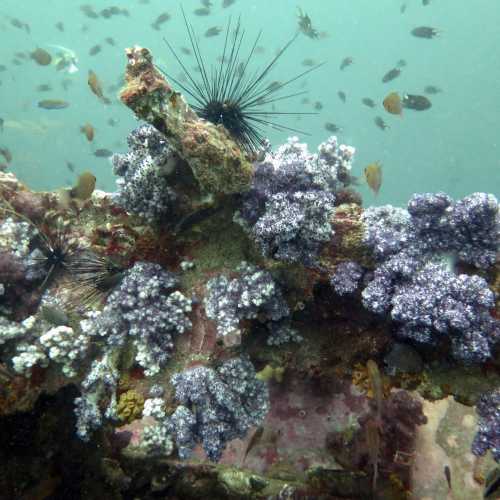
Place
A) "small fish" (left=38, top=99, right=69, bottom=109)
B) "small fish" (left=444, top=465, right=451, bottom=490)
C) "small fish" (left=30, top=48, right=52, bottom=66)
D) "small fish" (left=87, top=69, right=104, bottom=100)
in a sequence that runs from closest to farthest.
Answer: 1. "small fish" (left=444, top=465, right=451, bottom=490)
2. "small fish" (left=87, top=69, right=104, bottom=100)
3. "small fish" (left=38, top=99, right=69, bottom=109)
4. "small fish" (left=30, top=48, right=52, bottom=66)

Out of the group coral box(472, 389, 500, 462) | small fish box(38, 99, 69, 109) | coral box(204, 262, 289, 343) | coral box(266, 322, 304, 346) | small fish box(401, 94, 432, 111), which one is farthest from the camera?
small fish box(38, 99, 69, 109)

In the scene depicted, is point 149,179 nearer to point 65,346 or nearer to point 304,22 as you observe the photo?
point 65,346

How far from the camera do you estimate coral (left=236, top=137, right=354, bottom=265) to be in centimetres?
361

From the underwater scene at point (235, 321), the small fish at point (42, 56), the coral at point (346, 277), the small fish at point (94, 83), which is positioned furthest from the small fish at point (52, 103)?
the coral at point (346, 277)

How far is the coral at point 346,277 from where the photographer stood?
3.77 m

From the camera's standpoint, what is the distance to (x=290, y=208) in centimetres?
363

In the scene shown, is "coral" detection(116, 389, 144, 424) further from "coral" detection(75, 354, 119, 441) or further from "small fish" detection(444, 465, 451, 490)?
"small fish" detection(444, 465, 451, 490)

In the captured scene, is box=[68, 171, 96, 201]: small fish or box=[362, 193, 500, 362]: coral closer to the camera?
box=[362, 193, 500, 362]: coral

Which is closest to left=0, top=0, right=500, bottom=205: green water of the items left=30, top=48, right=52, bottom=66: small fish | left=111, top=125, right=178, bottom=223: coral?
left=30, top=48, right=52, bottom=66: small fish

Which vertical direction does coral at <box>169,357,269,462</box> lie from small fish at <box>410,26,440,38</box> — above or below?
below

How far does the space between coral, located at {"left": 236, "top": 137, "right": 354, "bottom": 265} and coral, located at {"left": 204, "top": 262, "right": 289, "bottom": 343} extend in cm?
34

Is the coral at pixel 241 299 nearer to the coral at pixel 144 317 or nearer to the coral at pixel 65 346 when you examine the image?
the coral at pixel 144 317

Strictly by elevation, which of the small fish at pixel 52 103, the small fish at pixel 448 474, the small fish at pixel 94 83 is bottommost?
the small fish at pixel 448 474

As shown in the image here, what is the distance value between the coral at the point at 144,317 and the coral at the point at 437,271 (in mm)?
1956
